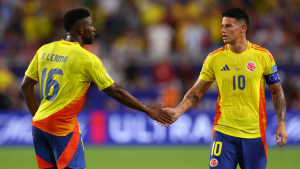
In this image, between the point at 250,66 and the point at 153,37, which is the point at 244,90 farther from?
the point at 153,37

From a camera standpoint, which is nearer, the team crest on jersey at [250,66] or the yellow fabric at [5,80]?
the team crest on jersey at [250,66]

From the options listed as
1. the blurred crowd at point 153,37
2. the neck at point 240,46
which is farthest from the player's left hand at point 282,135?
the blurred crowd at point 153,37

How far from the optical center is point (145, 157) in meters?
10.7

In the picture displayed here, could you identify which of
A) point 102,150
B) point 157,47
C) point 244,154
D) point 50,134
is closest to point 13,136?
point 102,150

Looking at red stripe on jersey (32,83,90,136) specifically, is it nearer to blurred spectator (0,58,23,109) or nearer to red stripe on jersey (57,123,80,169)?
red stripe on jersey (57,123,80,169)

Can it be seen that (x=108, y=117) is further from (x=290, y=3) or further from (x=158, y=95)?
A: (x=290, y=3)

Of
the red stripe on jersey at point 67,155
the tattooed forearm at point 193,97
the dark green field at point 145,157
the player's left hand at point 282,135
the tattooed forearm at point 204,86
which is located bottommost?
the dark green field at point 145,157

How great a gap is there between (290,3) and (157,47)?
496 centimetres

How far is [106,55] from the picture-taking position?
14664 mm

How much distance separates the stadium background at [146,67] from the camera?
1157 centimetres

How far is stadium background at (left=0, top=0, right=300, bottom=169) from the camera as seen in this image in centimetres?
1157

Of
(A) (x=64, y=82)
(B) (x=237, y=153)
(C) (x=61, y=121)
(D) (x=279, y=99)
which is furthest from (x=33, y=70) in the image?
(D) (x=279, y=99)

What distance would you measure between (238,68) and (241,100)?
39 cm

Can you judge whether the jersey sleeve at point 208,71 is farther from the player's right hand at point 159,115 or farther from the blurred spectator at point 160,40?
the blurred spectator at point 160,40
